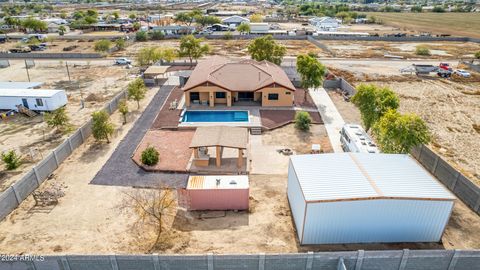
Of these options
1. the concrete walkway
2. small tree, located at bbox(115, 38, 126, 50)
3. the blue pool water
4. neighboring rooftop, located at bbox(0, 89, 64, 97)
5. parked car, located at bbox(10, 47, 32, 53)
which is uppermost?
small tree, located at bbox(115, 38, 126, 50)

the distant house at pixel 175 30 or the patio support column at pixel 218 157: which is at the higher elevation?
the distant house at pixel 175 30

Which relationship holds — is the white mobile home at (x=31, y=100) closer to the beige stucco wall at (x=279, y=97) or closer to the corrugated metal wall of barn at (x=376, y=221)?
the beige stucco wall at (x=279, y=97)

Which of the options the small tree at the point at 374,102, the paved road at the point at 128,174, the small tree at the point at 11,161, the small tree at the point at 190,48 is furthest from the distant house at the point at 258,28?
the small tree at the point at 11,161

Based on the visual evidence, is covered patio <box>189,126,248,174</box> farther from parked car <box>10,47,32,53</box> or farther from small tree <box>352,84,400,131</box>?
parked car <box>10,47,32,53</box>

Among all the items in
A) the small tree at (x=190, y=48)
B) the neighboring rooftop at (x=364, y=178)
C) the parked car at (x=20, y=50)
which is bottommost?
the parked car at (x=20, y=50)

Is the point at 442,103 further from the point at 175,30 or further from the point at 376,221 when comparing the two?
the point at 175,30

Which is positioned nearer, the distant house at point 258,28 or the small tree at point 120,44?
the small tree at point 120,44

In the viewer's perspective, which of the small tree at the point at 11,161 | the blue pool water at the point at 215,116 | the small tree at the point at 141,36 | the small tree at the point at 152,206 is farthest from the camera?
the small tree at the point at 141,36

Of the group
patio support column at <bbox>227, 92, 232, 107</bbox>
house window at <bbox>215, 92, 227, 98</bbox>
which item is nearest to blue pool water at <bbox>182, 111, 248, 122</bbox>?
patio support column at <bbox>227, 92, 232, 107</bbox>
